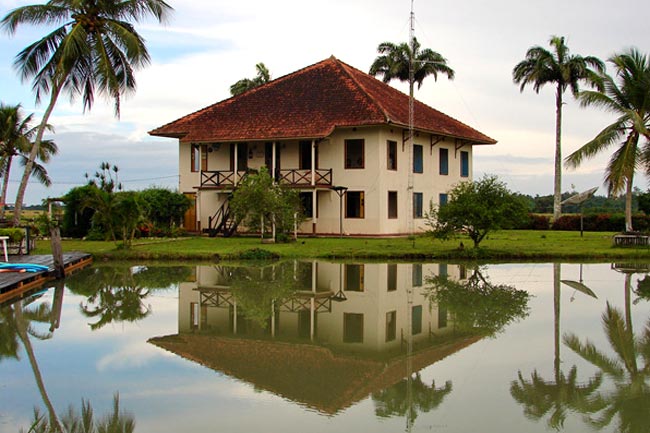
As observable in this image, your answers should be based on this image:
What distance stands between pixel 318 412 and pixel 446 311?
20.6 ft

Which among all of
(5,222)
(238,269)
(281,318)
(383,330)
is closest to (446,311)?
(383,330)

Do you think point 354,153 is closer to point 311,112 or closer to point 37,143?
point 311,112

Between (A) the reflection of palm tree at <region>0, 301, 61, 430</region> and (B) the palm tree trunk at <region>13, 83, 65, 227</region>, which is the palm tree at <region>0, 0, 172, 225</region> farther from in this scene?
(A) the reflection of palm tree at <region>0, 301, 61, 430</region>

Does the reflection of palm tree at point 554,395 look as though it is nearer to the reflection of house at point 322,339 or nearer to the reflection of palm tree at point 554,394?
the reflection of palm tree at point 554,394

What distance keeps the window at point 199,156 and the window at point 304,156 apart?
4.67m

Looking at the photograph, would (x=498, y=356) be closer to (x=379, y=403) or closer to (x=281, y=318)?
(x=379, y=403)

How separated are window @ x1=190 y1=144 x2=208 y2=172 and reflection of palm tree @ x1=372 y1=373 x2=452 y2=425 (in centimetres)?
2679

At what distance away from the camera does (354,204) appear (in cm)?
3141

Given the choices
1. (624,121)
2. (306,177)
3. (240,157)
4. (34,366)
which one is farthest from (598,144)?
(34,366)

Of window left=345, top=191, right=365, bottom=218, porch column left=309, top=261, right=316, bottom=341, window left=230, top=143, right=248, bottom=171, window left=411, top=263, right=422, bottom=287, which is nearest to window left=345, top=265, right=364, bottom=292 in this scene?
porch column left=309, top=261, right=316, bottom=341

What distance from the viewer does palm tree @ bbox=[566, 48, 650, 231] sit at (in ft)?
82.3

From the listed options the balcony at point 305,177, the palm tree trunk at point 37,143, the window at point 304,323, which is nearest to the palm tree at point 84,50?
the palm tree trunk at point 37,143

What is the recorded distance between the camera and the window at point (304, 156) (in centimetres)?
3222

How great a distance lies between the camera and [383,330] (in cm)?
1134
